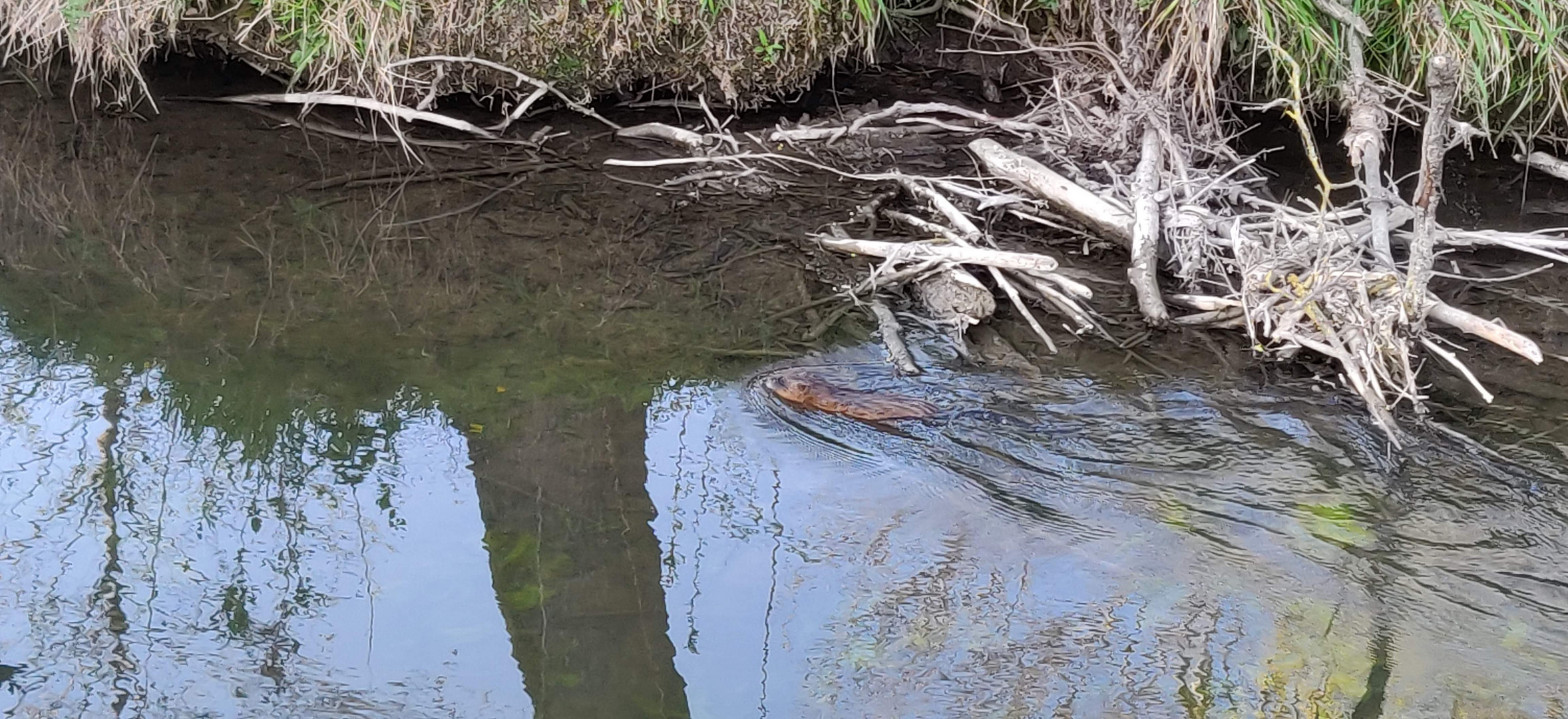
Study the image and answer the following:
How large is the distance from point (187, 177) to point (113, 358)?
1.38 m

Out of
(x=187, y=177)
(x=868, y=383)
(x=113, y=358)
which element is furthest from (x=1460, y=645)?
(x=187, y=177)

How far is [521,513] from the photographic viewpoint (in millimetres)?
2930

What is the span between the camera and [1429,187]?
3.35 meters

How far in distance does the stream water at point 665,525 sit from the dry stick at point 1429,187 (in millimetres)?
373

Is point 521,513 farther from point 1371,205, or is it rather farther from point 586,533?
point 1371,205

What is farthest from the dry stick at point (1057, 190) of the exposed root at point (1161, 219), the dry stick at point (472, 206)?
the dry stick at point (472, 206)

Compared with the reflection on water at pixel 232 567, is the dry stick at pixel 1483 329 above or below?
above

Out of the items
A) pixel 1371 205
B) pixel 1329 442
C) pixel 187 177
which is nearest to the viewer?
pixel 1329 442

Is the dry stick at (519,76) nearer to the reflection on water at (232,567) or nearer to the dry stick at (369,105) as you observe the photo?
the dry stick at (369,105)

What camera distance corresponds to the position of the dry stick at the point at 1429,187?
3084 millimetres

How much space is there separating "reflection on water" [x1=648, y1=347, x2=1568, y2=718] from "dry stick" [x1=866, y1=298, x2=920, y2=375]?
11 cm

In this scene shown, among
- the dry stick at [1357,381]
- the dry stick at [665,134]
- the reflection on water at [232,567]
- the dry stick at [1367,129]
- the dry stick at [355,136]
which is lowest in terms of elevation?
the reflection on water at [232,567]

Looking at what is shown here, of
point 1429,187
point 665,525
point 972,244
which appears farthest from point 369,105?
point 1429,187

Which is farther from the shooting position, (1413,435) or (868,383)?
(868,383)
